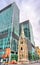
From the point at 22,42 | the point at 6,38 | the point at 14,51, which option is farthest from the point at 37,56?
the point at 22,42

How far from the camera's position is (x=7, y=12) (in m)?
16.5

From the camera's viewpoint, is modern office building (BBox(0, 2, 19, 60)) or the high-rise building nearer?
modern office building (BBox(0, 2, 19, 60))

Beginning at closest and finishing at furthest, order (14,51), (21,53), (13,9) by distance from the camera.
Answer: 1. (21,53)
2. (14,51)
3. (13,9)

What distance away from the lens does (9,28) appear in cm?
1571

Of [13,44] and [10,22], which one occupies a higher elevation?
[10,22]

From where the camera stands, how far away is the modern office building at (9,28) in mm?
15120

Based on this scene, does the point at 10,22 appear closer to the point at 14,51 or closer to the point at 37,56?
the point at 14,51

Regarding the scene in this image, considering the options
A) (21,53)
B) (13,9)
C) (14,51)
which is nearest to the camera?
(21,53)

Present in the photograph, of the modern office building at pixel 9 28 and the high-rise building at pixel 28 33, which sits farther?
the high-rise building at pixel 28 33

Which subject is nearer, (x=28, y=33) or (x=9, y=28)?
(x=9, y=28)

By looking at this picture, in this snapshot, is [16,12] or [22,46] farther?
[16,12]

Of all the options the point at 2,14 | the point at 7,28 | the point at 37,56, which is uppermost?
the point at 2,14

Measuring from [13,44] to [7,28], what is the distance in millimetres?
1833

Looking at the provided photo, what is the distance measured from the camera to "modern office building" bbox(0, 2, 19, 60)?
15120mm
